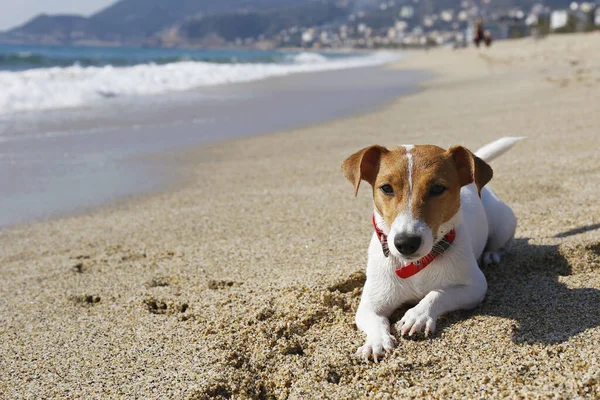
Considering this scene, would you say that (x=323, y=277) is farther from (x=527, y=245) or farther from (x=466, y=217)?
(x=527, y=245)

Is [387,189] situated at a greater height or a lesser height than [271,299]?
greater

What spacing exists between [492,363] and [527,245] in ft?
6.03

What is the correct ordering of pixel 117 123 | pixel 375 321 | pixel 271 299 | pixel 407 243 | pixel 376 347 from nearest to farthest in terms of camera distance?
pixel 407 243 → pixel 376 347 → pixel 375 321 → pixel 271 299 → pixel 117 123

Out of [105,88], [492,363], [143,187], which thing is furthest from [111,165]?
[105,88]

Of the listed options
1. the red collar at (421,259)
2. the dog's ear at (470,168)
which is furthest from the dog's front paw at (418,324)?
the dog's ear at (470,168)

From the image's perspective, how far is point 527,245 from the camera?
4.20 meters

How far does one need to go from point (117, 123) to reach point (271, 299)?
879 cm

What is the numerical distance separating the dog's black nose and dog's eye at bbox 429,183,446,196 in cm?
32

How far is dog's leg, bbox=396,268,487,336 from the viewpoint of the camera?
2.92m

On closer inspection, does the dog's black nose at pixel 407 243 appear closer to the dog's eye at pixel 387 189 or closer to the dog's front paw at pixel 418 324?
the dog's eye at pixel 387 189

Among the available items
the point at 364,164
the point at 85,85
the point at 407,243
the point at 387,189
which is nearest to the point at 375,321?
the point at 407,243

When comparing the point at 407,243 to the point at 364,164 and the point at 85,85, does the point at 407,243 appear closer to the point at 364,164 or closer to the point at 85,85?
the point at 364,164

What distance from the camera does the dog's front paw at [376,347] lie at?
2.77 metres

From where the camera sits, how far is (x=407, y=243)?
266 cm
